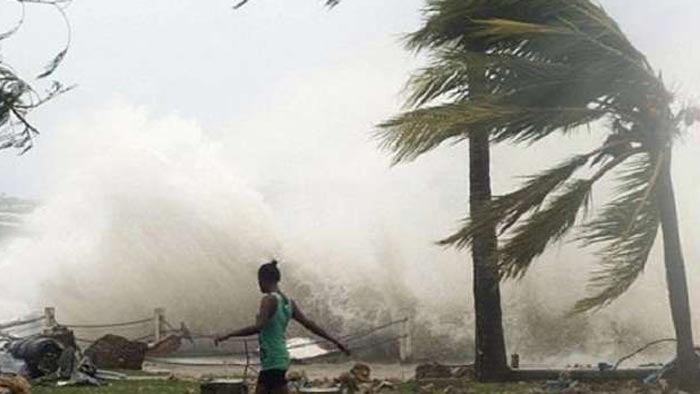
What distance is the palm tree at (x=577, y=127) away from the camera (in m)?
12.9

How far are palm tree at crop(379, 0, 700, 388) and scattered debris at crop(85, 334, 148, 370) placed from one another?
8994 millimetres

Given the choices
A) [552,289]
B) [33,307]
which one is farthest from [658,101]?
[33,307]

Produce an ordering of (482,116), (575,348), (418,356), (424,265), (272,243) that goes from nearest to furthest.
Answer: (482,116)
(418,356)
(575,348)
(424,265)
(272,243)

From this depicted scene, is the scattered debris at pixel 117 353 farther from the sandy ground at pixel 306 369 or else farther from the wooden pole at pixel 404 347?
the wooden pole at pixel 404 347

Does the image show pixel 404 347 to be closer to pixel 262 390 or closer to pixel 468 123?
pixel 468 123

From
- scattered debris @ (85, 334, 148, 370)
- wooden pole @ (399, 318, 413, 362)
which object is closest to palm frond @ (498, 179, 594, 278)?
scattered debris @ (85, 334, 148, 370)

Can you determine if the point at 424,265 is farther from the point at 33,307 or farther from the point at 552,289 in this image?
the point at 33,307

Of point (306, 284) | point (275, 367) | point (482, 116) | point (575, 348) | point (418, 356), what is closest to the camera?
point (275, 367)

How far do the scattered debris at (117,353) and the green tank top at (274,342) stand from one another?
12766 millimetres

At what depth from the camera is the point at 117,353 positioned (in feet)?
67.9

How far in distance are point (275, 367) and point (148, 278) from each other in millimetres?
28065

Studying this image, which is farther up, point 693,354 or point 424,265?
point 424,265

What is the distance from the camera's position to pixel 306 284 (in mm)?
33688

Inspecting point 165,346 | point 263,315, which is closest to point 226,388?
point 263,315
